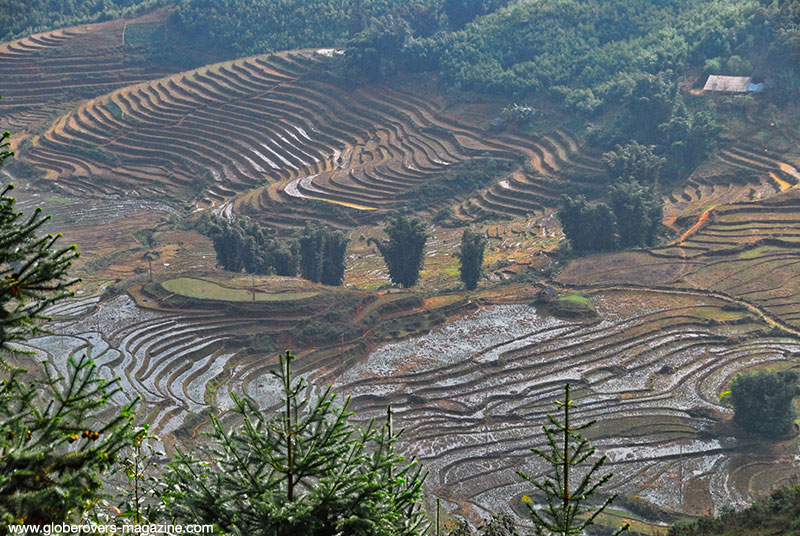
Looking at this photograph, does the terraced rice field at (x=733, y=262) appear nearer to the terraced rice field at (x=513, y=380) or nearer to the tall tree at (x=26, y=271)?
the terraced rice field at (x=513, y=380)

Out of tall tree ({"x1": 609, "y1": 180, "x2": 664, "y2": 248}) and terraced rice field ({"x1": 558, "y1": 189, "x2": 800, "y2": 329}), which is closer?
terraced rice field ({"x1": 558, "y1": 189, "x2": 800, "y2": 329})

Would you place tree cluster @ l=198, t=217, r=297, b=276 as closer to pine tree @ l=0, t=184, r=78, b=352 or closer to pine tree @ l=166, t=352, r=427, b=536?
pine tree @ l=166, t=352, r=427, b=536

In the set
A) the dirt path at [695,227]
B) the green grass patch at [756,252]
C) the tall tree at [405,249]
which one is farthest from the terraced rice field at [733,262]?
the tall tree at [405,249]

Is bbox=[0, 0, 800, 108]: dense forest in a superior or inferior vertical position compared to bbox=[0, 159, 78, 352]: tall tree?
superior

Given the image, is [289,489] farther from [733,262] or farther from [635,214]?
[635,214]

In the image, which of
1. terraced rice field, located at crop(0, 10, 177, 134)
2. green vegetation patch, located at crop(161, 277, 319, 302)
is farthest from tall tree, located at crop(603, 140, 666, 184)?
terraced rice field, located at crop(0, 10, 177, 134)

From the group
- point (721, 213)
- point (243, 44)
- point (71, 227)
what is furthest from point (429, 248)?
point (243, 44)

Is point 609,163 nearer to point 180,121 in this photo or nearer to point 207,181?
point 207,181

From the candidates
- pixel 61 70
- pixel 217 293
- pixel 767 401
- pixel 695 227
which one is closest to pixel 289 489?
pixel 767 401
